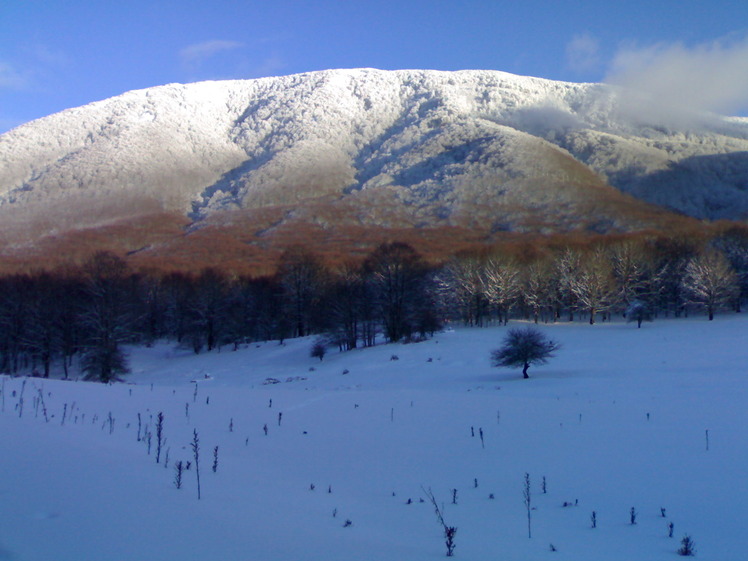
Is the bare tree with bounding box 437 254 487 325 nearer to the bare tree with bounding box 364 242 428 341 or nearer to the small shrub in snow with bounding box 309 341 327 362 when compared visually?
the bare tree with bounding box 364 242 428 341

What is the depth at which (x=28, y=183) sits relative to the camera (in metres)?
154

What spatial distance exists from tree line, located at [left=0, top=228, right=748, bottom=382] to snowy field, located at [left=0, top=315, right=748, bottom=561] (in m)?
27.5

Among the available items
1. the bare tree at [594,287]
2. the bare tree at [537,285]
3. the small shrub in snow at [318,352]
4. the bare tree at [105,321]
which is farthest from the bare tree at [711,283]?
the bare tree at [105,321]

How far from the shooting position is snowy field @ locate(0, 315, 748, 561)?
4703mm

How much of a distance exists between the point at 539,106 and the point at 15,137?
171 meters

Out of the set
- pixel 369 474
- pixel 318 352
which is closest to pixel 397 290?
pixel 318 352

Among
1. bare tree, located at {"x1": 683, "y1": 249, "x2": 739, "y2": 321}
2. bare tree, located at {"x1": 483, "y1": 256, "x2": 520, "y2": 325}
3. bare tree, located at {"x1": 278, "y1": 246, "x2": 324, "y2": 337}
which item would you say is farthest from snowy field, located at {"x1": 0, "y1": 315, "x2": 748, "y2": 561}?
bare tree, located at {"x1": 278, "y1": 246, "x2": 324, "y2": 337}

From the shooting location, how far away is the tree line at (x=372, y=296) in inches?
1734

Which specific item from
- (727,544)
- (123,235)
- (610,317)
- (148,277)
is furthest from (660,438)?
(123,235)

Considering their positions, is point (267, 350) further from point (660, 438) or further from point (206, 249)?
point (206, 249)

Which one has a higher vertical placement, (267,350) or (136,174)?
(136,174)

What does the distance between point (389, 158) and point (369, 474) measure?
498 ft

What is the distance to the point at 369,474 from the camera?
26.9 ft

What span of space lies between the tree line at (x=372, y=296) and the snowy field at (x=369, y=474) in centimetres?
2745
